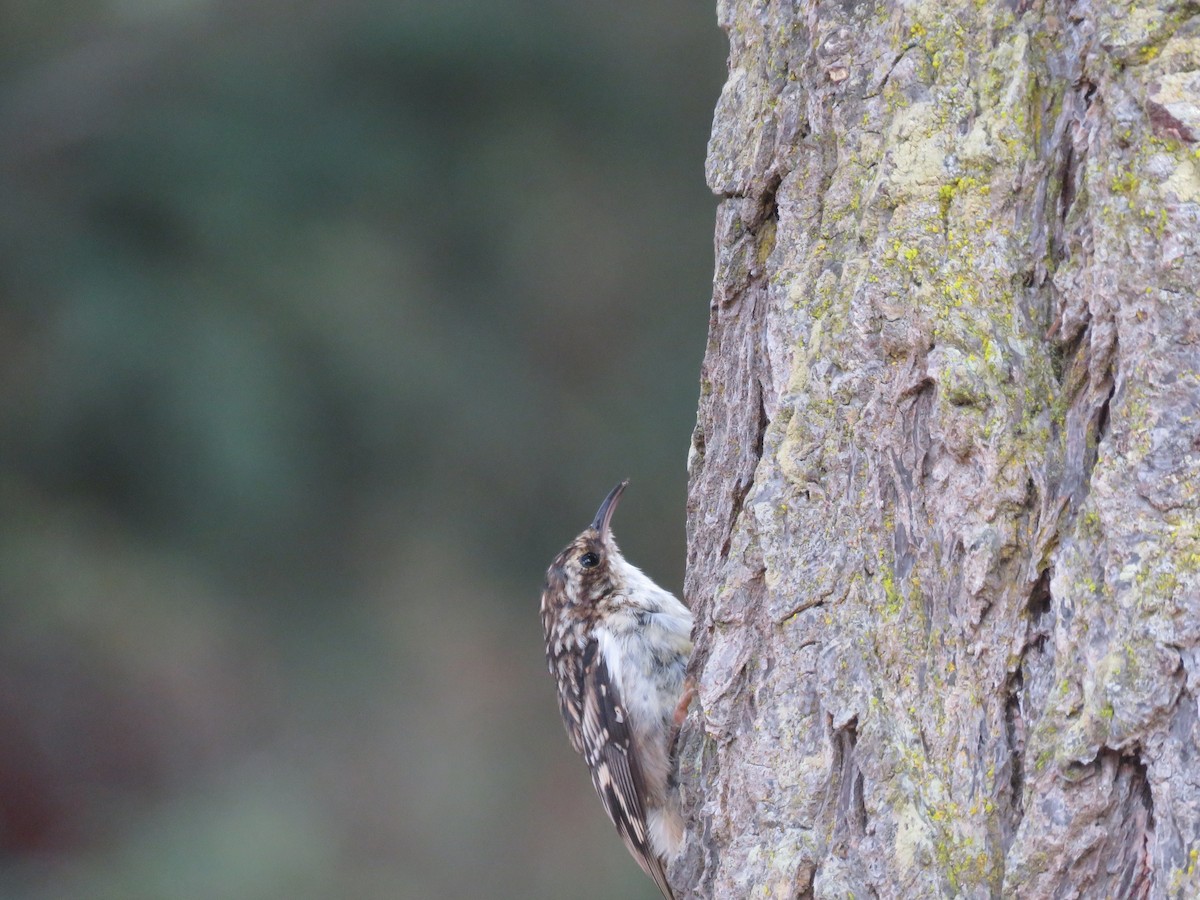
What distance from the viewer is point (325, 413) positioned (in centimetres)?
646

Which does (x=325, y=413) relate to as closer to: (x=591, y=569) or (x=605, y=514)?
(x=605, y=514)

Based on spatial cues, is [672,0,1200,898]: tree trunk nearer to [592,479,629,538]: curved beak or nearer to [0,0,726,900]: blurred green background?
[592,479,629,538]: curved beak

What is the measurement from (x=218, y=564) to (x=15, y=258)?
1705 mm

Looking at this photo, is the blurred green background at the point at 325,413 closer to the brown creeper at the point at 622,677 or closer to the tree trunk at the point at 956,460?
the brown creeper at the point at 622,677

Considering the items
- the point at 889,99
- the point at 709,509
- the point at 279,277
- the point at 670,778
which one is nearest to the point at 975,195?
the point at 889,99

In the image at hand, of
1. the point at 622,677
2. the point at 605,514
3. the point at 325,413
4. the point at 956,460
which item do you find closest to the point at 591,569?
the point at 605,514

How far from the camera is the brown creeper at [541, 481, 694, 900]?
3.42 metres

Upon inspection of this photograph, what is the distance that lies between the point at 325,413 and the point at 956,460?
491cm

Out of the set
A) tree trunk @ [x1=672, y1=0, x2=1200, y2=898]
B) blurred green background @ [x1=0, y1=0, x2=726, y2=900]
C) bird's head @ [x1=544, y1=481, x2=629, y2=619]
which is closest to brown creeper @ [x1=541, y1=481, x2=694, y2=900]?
bird's head @ [x1=544, y1=481, x2=629, y2=619]

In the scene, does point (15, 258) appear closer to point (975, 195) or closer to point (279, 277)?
point (279, 277)

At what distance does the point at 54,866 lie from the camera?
241 inches

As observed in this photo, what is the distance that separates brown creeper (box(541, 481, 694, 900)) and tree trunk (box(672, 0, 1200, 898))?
920mm

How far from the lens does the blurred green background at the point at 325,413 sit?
19.6ft

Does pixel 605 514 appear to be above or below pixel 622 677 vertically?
above
